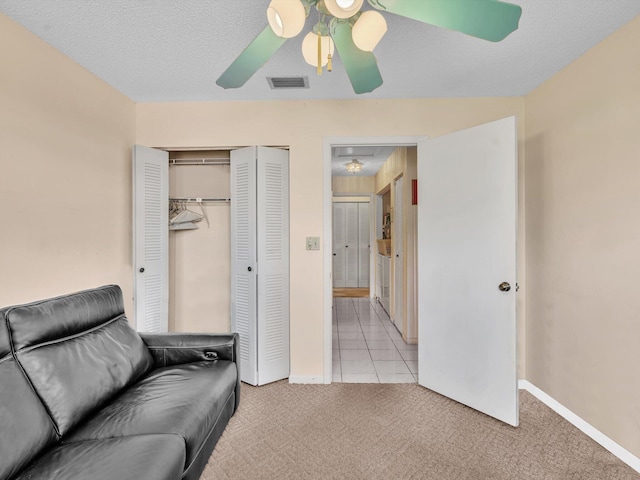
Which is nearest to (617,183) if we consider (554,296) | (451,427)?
(554,296)

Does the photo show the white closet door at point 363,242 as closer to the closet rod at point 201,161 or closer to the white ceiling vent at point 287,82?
the closet rod at point 201,161

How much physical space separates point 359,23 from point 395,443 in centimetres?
221

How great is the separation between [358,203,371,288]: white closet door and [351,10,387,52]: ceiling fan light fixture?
5878 millimetres

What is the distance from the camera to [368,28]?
1.16m

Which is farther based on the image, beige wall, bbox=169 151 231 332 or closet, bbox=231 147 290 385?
beige wall, bbox=169 151 231 332

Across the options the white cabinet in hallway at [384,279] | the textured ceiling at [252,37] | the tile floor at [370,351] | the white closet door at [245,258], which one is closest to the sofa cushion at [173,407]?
the white closet door at [245,258]

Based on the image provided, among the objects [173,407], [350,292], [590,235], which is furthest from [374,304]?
[173,407]

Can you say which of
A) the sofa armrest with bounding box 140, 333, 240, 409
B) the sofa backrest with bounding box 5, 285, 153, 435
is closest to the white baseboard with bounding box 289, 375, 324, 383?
the sofa armrest with bounding box 140, 333, 240, 409

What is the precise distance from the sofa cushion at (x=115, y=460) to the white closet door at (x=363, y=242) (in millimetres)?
6058

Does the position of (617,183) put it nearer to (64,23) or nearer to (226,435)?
(226,435)

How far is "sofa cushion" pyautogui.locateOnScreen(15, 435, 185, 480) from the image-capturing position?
1048 millimetres

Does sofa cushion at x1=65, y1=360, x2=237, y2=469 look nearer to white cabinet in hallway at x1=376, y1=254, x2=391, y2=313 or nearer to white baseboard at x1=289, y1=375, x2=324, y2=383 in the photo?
white baseboard at x1=289, y1=375, x2=324, y2=383

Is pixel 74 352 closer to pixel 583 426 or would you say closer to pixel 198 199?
pixel 198 199

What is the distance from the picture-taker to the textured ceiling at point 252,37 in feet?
5.29
